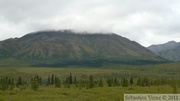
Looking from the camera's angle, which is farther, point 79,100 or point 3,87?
point 3,87

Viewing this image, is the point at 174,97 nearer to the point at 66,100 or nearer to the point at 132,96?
the point at 132,96

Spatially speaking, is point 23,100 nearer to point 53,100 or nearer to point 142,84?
point 53,100

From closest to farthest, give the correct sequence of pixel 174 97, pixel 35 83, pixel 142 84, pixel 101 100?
pixel 174 97 → pixel 101 100 → pixel 35 83 → pixel 142 84

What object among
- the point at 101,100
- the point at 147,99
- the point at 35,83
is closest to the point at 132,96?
the point at 147,99

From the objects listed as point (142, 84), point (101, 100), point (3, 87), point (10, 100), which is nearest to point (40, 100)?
point (10, 100)

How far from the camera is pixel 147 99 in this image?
152 ft

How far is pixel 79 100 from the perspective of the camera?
68250 mm

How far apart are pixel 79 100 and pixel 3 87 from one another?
62.3 m

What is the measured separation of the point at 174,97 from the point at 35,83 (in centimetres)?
7403

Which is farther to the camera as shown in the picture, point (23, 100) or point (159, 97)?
point (23, 100)

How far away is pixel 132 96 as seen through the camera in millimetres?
46969

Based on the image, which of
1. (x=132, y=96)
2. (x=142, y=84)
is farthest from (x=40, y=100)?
(x=142, y=84)

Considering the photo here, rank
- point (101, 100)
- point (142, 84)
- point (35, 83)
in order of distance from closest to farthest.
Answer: point (101, 100) < point (35, 83) < point (142, 84)

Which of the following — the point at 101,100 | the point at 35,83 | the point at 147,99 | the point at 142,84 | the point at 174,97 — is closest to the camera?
the point at 147,99
